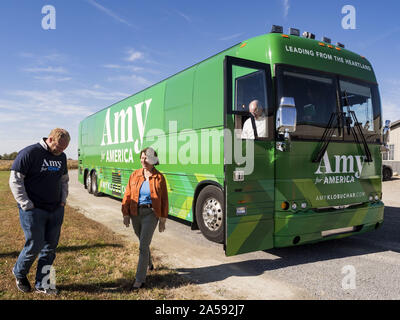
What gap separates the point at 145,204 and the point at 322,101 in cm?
334

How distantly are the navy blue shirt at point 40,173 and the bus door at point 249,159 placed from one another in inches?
85.6

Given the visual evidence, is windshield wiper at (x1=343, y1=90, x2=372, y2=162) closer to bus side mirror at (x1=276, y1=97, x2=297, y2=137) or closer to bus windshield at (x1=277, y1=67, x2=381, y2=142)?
bus windshield at (x1=277, y1=67, x2=381, y2=142)

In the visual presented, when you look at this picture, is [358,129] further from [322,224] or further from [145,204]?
[145,204]

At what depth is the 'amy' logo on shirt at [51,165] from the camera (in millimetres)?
3548

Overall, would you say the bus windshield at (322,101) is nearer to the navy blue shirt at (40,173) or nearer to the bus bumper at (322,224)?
the bus bumper at (322,224)

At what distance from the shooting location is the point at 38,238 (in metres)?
3.51

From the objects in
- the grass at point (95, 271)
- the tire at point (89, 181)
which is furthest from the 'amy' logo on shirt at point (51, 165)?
the tire at point (89, 181)

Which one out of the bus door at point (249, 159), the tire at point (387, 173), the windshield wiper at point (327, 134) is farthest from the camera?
the tire at point (387, 173)

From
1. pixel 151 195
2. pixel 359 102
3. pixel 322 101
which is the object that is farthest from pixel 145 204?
pixel 359 102

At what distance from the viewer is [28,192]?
3.50m

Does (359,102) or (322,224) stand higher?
(359,102)

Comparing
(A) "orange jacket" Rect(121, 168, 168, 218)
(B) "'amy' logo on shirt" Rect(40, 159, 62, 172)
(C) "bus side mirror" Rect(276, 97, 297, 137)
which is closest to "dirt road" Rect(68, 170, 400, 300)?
(A) "orange jacket" Rect(121, 168, 168, 218)

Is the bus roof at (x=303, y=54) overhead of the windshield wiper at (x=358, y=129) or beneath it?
overhead
